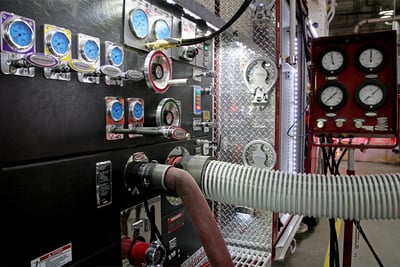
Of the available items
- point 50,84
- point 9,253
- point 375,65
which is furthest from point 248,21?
point 9,253

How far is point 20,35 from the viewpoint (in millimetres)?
1007

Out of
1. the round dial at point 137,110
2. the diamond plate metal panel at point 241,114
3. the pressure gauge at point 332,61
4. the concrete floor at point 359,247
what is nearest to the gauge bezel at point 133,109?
the round dial at point 137,110

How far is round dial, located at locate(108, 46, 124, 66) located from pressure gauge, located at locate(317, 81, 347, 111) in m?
1.60

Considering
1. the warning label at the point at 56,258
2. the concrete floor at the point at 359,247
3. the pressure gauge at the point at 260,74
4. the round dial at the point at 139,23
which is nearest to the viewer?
the warning label at the point at 56,258

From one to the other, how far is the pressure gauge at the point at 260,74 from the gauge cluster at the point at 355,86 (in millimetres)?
359

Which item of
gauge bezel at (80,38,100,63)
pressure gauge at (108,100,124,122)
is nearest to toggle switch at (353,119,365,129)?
pressure gauge at (108,100,124,122)

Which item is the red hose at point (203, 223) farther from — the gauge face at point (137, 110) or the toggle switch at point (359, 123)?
the toggle switch at point (359, 123)

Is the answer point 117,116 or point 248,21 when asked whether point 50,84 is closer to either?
point 117,116

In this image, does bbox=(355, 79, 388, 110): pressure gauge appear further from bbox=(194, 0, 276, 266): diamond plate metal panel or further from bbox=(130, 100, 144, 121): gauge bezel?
bbox=(130, 100, 144, 121): gauge bezel

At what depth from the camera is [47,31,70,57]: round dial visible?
3.66 ft

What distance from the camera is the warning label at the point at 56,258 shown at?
3.60 ft

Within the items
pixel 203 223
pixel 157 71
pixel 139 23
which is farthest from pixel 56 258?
pixel 139 23

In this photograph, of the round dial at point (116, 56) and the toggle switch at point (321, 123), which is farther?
the toggle switch at point (321, 123)

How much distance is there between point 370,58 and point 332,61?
26 centimetres
